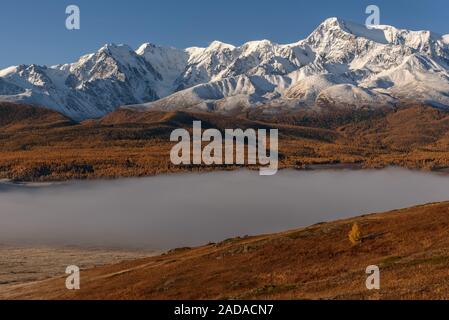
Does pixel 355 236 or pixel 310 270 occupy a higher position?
pixel 355 236

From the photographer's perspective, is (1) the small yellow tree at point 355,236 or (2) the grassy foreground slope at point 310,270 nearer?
(2) the grassy foreground slope at point 310,270

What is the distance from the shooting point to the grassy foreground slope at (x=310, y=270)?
44.0 m

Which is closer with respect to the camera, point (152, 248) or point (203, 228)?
point (152, 248)

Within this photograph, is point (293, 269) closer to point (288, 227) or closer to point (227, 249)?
point (227, 249)

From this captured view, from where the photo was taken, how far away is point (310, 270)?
5822cm

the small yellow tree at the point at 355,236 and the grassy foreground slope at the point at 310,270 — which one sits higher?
the small yellow tree at the point at 355,236

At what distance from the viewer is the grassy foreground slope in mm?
44031

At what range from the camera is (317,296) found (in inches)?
1671

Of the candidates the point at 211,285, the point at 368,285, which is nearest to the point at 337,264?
the point at 211,285

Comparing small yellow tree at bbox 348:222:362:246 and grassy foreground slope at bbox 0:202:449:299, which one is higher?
small yellow tree at bbox 348:222:362:246

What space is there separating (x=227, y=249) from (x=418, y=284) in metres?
40.7

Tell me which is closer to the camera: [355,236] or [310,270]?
[310,270]

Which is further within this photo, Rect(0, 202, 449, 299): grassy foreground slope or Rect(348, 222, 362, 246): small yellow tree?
Rect(348, 222, 362, 246): small yellow tree
